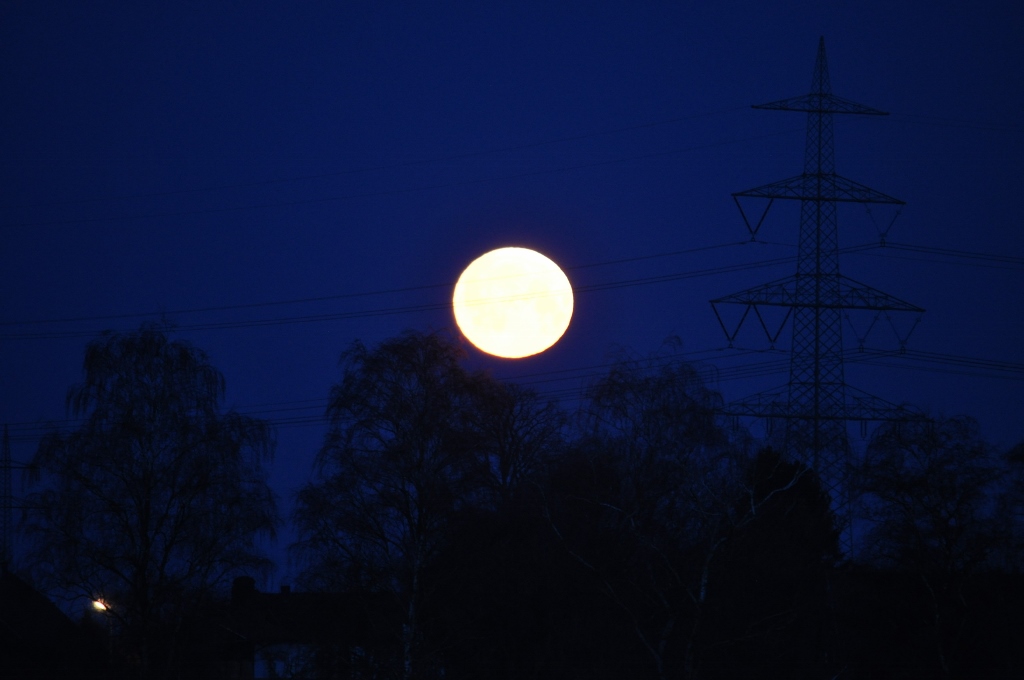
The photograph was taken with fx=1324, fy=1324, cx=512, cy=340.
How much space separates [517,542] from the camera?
42.0 meters

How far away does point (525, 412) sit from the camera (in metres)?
49.8

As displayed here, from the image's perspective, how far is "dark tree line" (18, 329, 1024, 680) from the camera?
40.0 m

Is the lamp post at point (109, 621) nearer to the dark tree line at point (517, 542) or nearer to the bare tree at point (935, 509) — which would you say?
the dark tree line at point (517, 542)

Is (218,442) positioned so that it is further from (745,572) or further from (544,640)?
(745,572)

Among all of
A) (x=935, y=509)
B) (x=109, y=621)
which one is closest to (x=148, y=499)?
(x=109, y=621)

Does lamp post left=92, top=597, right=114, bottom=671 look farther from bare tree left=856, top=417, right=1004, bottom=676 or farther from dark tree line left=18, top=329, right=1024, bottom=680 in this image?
bare tree left=856, top=417, right=1004, bottom=676

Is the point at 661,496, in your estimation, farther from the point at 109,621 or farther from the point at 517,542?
the point at 109,621

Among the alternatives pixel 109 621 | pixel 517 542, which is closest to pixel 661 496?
pixel 517 542

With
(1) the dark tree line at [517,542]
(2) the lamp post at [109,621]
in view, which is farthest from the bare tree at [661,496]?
(2) the lamp post at [109,621]

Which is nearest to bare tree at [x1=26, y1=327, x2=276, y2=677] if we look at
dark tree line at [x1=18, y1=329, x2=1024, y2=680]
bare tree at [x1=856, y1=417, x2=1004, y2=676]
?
dark tree line at [x1=18, y1=329, x2=1024, y2=680]

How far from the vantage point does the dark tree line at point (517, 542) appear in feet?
131

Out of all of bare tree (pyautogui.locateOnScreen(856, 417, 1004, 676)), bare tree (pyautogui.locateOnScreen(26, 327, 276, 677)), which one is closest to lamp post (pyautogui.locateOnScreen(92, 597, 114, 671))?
bare tree (pyautogui.locateOnScreen(26, 327, 276, 677))

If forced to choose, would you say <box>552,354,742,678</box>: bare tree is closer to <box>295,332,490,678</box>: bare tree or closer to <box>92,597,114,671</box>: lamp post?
<box>295,332,490,678</box>: bare tree

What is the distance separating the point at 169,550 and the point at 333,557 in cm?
527
